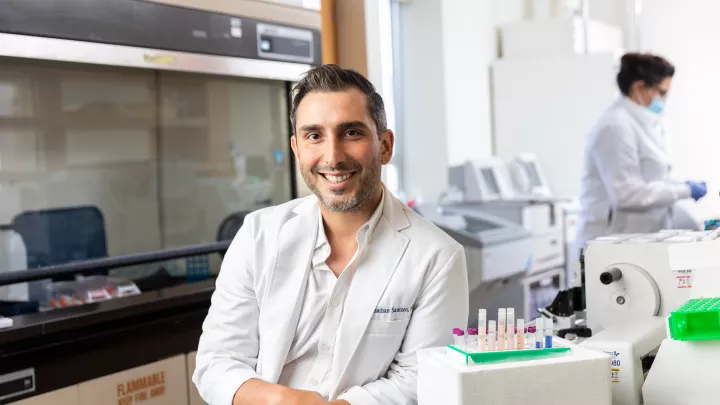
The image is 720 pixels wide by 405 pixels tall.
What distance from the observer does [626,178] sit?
3582 mm

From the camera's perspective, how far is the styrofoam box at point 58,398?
1.87m

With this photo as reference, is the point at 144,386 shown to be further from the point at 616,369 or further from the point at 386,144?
the point at 616,369

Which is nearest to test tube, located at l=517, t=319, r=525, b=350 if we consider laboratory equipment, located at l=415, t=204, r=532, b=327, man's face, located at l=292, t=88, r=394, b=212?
man's face, located at l=292, t=88, r=394, b=212

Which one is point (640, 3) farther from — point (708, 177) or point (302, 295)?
point (302, 295)

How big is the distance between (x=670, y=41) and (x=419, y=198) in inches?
109

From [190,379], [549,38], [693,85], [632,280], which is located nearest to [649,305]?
[632,280]

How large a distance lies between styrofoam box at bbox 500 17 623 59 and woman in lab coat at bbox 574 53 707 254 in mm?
2090

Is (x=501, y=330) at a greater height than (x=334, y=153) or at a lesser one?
lesser

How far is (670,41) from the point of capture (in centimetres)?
652

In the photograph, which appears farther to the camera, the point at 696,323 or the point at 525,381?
the point at 696,323

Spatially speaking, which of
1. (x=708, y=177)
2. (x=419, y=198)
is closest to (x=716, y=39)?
(x=708, y=177)

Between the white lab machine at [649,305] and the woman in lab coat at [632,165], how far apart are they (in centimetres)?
171

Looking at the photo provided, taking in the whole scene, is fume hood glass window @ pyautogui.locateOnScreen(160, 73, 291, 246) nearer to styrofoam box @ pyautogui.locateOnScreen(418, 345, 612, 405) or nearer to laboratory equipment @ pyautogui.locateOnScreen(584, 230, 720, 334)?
laboratory equipment @ pyautogui.locateOnScreen(584, 230, 720, 334)

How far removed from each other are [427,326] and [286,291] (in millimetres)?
290
